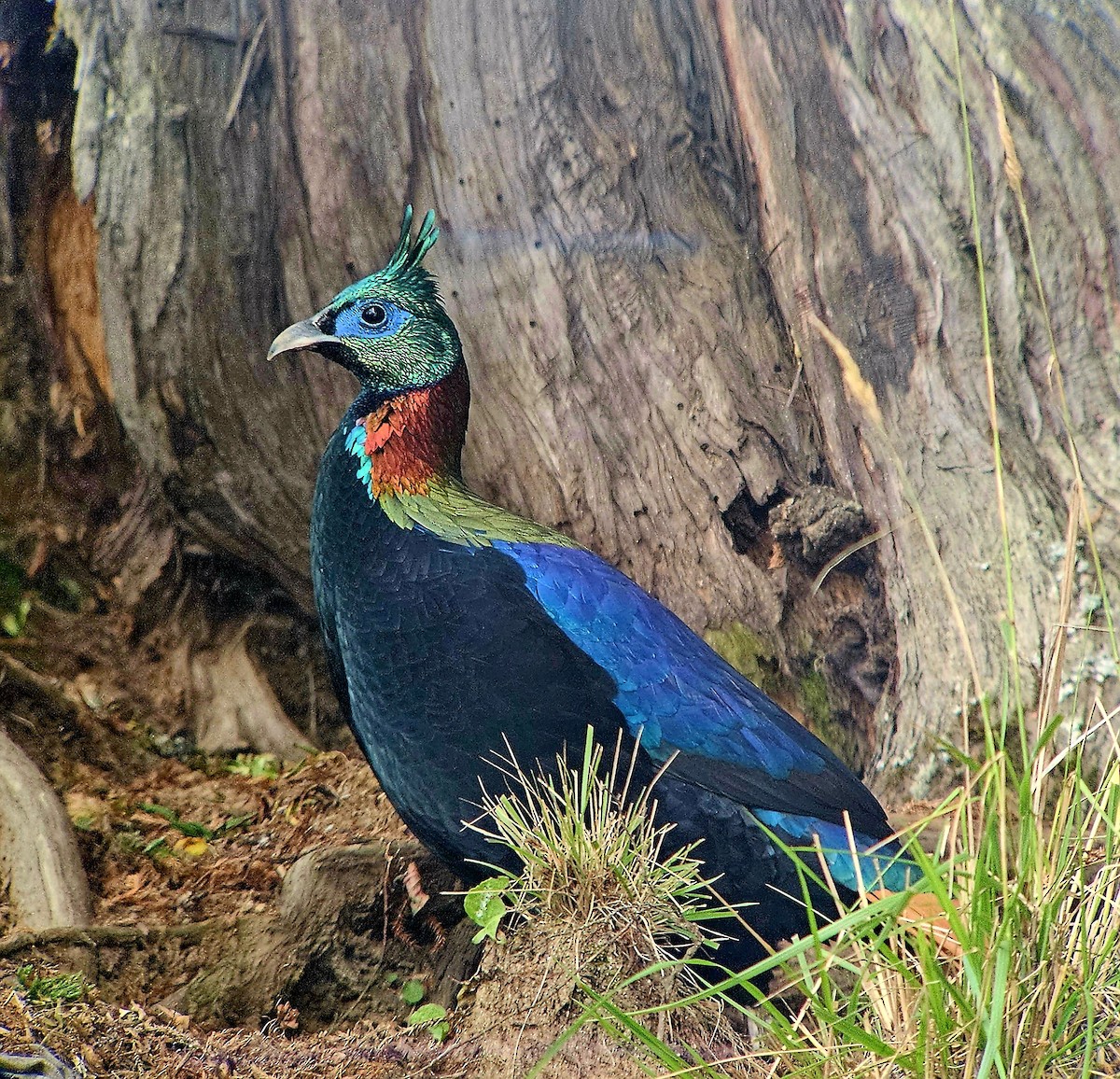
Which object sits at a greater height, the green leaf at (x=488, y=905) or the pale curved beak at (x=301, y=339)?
the pale curved beak at (x=301, y=339)

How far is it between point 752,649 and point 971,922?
1783mm

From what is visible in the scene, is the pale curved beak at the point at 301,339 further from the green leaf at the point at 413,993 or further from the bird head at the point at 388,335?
the green leaf at the point at 413,993

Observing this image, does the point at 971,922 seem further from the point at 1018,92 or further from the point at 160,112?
the point at 160,112

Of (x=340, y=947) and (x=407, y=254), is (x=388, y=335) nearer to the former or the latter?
(x=407, y=254)

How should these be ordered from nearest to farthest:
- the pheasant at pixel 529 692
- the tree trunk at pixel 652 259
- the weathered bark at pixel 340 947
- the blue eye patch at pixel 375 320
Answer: the pheasant at pixel 529 692 < the weathered bark at pixel 340 947 < the blue eye patch at pixel 375 320 < the tree trunk at pixel 652 259

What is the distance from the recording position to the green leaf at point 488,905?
2.19m

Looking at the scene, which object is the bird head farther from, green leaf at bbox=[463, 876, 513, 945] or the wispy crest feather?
green leaf at bbox=[463, 876, 513, 945]

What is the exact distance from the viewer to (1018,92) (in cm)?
322

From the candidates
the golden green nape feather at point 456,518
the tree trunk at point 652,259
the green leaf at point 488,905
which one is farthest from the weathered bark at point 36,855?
the golden green nape feather at point 456,518

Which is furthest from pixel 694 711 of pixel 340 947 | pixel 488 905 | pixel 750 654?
pixel 340 947

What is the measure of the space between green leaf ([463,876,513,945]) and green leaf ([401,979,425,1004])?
24.8 inches

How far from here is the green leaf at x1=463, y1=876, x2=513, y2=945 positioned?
2.19 meters

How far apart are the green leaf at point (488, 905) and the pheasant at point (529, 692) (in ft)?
0.73

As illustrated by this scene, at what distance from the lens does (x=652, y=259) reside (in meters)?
3.60
